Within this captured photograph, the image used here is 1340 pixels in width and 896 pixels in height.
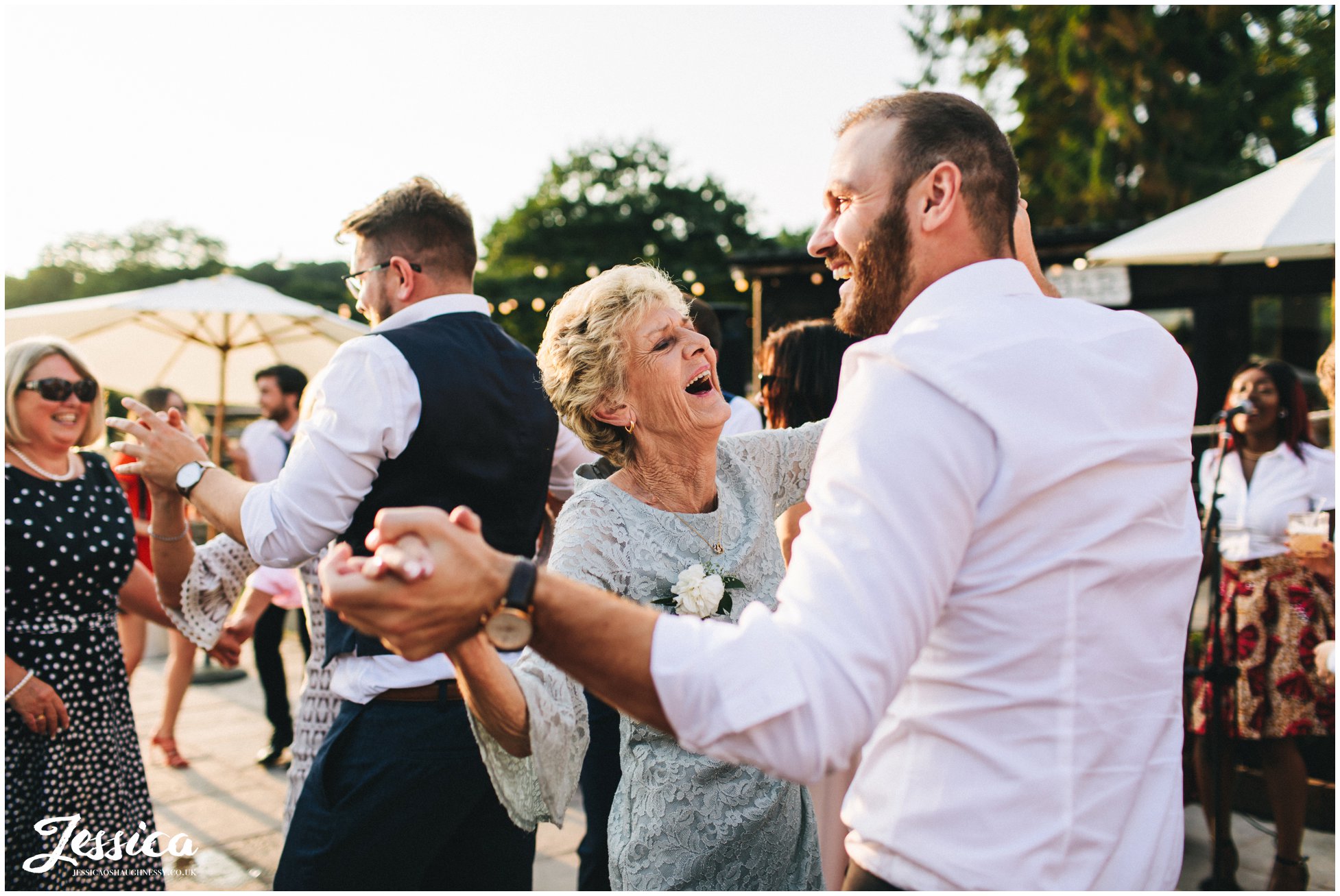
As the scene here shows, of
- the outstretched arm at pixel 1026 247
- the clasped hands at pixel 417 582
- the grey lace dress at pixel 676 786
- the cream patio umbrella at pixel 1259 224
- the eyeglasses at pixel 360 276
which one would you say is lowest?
the grey lace dress at pixel 676 786

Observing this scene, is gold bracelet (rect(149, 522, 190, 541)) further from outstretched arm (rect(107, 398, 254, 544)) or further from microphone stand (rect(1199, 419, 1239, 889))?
microphone stand (rect(1199, 419, 1239, 889))

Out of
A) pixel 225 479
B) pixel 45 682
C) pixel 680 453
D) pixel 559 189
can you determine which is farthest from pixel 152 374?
pixel 559 189

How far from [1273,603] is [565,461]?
10.2ft

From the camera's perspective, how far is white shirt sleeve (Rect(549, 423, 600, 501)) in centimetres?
294

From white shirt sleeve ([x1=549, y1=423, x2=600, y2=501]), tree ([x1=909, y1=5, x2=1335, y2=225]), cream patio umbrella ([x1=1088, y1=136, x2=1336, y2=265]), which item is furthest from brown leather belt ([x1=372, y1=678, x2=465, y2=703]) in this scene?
tree ([x1=909, y1=5, x2=1335, y2=225])

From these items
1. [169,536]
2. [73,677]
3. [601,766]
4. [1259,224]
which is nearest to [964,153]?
[601,766]

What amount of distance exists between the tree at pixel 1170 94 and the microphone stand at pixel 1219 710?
11.8m

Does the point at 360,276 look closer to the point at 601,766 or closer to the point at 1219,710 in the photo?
the point at 601,766

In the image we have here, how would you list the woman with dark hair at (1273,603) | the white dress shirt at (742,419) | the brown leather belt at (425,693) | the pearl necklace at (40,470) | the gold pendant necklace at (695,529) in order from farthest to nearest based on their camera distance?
the woman with dark hair at (1273,603), the white dress shirt at (742,419), the pearl necklace at (40,470), the brown leather belt at (425,693), the gold pendant necklace at (695,529)

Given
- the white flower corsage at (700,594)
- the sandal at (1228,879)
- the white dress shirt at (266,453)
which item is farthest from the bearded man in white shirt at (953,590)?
the white dress shirt at (266,453)

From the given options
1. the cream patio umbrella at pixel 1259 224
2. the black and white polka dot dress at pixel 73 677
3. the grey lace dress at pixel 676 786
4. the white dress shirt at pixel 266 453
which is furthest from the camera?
the white dress shirt at pixel 266 453

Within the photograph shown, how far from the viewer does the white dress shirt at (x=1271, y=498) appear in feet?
13.2

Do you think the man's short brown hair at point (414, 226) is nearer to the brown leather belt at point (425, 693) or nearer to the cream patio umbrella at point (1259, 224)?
the brown leather belt at point (425, 693)

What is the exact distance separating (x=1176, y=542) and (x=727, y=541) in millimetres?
995
